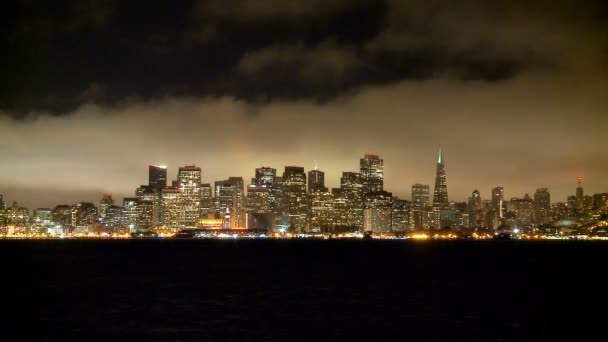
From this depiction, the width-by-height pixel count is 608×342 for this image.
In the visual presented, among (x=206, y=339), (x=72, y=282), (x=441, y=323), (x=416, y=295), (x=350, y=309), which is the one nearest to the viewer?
(x=206, y=339)

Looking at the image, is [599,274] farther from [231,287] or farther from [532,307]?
[231,287]

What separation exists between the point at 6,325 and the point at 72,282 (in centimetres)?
3417

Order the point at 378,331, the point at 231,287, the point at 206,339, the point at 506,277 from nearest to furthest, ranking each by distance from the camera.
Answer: the point at 206,339 < the point at 378,331 < the point at 231,287 < the point at 506,277

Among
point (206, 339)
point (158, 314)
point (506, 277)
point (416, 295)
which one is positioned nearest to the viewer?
point (206, 339)

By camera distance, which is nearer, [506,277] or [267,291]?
[267,291]

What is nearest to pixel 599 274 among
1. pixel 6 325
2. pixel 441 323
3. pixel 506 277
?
pixel 506 277

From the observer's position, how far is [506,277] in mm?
86312

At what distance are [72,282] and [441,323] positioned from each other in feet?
159

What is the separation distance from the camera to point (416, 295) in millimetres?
61719

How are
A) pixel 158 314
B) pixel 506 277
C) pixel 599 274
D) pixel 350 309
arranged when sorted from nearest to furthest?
pixel 158 314 < pixel 350 309 < pixel 506 277 < pixel 599 274

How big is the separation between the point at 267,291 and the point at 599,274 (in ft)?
174

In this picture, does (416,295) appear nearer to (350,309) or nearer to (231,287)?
(350,309)

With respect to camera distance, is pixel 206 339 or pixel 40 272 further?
pixel 40 272

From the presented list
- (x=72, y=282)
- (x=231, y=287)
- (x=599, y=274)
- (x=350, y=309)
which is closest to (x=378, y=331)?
(x=350, y=309)
